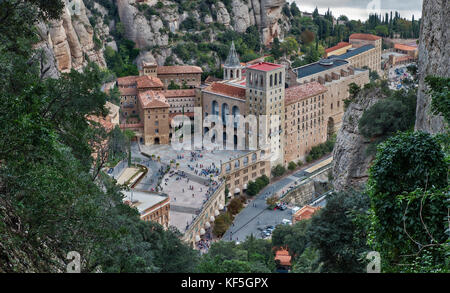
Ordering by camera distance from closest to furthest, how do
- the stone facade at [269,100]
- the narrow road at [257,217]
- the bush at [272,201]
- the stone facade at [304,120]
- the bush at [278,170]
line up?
the narrow road at [257,217]
the bush at [272,201]
the stone facade at [269,100]
the bush at [278,170]
the stone facade at [304,120]

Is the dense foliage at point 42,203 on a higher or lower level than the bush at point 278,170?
higher

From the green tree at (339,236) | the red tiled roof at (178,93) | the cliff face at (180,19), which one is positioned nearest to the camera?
the green tree at (339,236)

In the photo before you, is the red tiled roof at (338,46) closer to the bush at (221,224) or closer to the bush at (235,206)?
the bush at (235,206)

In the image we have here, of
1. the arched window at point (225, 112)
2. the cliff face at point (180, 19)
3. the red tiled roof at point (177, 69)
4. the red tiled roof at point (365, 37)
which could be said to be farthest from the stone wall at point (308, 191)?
the red tiled roof at point (365, 37)

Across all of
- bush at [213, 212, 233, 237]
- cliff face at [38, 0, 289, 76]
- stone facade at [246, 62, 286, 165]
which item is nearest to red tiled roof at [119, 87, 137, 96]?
cliff face at [38, 0, 289, 76]

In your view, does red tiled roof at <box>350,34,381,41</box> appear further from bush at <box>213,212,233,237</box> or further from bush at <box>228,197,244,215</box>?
bush at <box>213,212,233,237</box>

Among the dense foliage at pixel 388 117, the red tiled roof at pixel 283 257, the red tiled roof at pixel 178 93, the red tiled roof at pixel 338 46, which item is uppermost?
the dense foliage at pixel 388 117
